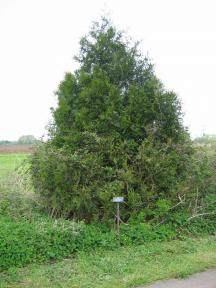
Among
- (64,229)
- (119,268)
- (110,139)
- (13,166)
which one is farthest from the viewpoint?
(13,166)

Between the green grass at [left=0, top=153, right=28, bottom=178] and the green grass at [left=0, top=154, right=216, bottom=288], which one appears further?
the green grass at [left=0, top=153, right=28, bottom=178]

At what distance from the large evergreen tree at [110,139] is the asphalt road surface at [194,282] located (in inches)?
84.1

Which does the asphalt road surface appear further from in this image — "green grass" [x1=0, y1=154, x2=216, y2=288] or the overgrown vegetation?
the overgrown vegetation

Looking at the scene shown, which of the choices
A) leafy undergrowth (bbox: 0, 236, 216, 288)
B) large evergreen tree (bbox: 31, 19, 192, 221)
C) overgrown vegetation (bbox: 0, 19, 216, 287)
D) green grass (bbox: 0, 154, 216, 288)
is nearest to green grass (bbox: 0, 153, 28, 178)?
overgrown vegetation (bbox: 0, 19, 216, 287)

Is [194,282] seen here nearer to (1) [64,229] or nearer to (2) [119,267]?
(2) [119,267]

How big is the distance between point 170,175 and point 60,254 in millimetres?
2786

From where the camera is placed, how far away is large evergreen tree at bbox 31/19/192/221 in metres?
7.23

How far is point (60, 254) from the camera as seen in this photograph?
20.1 feet

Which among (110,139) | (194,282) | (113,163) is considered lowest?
(194,282)

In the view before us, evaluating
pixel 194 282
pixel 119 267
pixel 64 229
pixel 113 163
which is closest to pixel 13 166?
pixel 113 163

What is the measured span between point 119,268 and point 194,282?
1.10m

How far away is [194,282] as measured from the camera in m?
5.19

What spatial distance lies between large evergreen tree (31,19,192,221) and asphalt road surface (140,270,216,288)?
7.01ft

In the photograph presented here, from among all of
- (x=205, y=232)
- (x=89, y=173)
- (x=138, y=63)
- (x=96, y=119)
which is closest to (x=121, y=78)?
(x=138, y=63)
